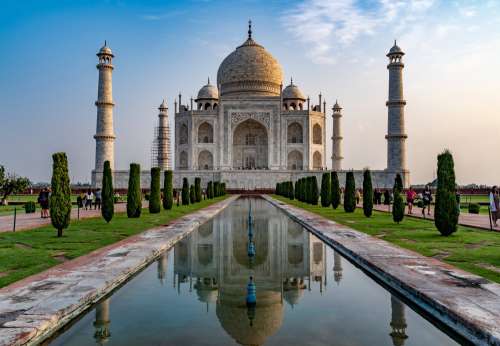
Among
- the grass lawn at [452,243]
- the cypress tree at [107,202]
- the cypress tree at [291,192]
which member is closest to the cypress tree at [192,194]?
the cypress tree at [291,192]

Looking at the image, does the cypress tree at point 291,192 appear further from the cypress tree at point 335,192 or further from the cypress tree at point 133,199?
the cypress tree at point 133,199

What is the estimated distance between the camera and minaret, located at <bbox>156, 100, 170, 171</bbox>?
4253cm

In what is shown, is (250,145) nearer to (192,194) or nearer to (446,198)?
(192,194)

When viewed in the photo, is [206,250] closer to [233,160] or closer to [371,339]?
[371,339]

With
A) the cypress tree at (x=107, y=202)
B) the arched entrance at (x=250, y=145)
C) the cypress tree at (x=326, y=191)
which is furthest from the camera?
the arched entrance at (x=250, y=145)

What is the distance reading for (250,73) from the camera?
41062 millimetres

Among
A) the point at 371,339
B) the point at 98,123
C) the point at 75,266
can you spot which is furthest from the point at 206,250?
the point at 98,123

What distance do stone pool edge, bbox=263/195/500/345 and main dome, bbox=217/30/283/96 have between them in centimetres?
3493

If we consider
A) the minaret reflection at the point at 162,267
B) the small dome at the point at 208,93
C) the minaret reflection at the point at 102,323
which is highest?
the small dome at the point at 208,93

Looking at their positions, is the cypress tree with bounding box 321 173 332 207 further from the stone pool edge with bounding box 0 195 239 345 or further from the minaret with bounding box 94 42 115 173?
the minaret with bounding box 94 42 115 173

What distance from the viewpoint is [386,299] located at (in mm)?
4129

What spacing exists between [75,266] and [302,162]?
34.1 meters

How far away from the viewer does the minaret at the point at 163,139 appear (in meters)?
42.5

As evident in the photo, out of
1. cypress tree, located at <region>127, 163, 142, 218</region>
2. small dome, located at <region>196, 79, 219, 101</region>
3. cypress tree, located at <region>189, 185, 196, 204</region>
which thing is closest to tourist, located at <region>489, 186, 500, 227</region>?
cypress tree, located at <region>127, 163, 142, 218</region>
